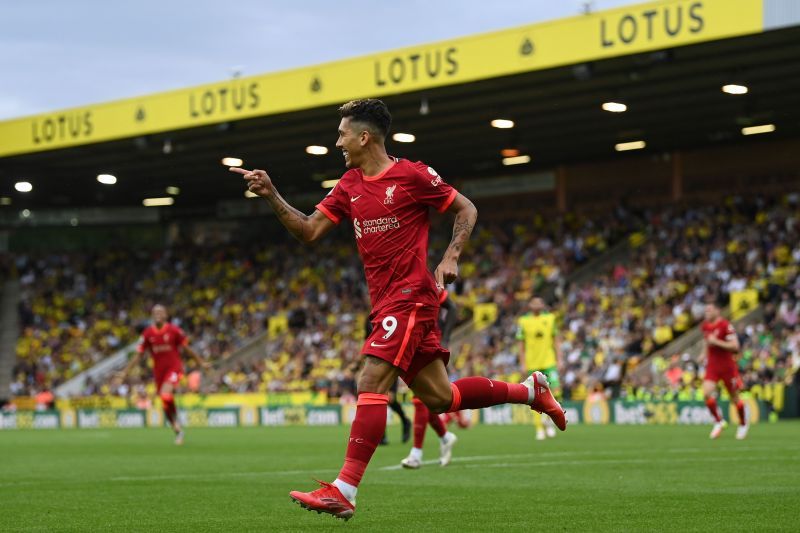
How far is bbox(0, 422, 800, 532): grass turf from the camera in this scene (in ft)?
26.9

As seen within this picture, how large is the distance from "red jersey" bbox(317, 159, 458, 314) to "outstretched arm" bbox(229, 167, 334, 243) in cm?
12

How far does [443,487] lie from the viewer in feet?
36.1

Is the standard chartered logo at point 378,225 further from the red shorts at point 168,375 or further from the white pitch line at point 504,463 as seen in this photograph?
the red shorts at point 168,375

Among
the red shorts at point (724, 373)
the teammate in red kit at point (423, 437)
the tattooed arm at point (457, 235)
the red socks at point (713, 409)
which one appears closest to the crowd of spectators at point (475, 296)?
the red shorts at point (724, 373)

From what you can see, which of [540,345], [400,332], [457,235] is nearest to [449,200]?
[457,235]

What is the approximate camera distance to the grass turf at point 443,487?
8211mm

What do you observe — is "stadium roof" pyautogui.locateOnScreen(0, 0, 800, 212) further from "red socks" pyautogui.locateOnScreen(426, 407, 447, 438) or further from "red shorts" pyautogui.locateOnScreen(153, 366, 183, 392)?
"red socks" pyautogui.locateOnScreen(426, 407, 447, 438)

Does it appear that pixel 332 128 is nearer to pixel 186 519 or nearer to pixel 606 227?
pixel 606 227

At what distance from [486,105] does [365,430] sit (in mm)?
25613

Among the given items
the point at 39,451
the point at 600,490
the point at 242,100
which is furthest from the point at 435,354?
the point at 242,100

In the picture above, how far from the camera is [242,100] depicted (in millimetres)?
32594

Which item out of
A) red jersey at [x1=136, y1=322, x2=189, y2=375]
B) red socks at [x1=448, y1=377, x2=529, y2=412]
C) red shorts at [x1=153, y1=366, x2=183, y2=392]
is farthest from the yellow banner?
red socks at [x1=448, y1=377, x2=529, y2=412]

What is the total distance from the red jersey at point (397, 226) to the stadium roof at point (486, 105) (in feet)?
58.6

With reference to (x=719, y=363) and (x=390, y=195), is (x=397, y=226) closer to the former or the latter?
(x=390, y=195)
